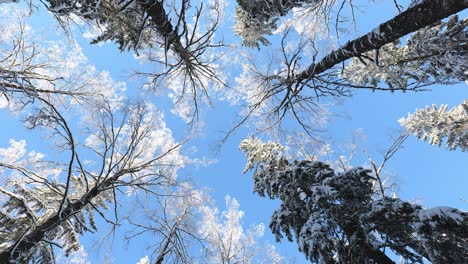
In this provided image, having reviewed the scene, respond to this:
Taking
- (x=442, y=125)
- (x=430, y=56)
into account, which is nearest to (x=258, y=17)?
(x=430, y=56)

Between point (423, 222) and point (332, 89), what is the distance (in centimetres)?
255

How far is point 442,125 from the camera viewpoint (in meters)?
13.7

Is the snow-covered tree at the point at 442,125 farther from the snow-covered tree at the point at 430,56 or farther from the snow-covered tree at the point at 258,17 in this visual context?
the snow-covered tree at the point at 258,17

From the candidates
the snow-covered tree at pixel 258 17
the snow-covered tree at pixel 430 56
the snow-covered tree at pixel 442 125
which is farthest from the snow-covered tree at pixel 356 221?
the snow-covered tree at pixel 442 125

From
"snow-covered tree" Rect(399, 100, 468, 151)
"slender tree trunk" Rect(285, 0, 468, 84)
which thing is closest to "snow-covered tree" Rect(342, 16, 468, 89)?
"slender tree trunk" Rect(285, 0, 468, 84)

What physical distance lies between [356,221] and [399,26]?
422cm

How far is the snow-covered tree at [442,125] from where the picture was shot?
13125mm

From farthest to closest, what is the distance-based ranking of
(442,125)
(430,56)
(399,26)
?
(442,125) < (430,56) < (399,26)

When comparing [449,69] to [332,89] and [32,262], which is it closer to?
[332,89]

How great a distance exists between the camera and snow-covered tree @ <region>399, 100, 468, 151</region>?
13.1 m

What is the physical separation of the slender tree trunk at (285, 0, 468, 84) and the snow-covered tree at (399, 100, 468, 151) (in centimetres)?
907

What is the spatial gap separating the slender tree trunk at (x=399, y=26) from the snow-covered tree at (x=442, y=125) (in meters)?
9.07

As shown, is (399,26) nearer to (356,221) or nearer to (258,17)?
(356,221)

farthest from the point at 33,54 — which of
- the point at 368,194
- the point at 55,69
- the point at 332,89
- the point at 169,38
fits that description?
the point at 368,194
